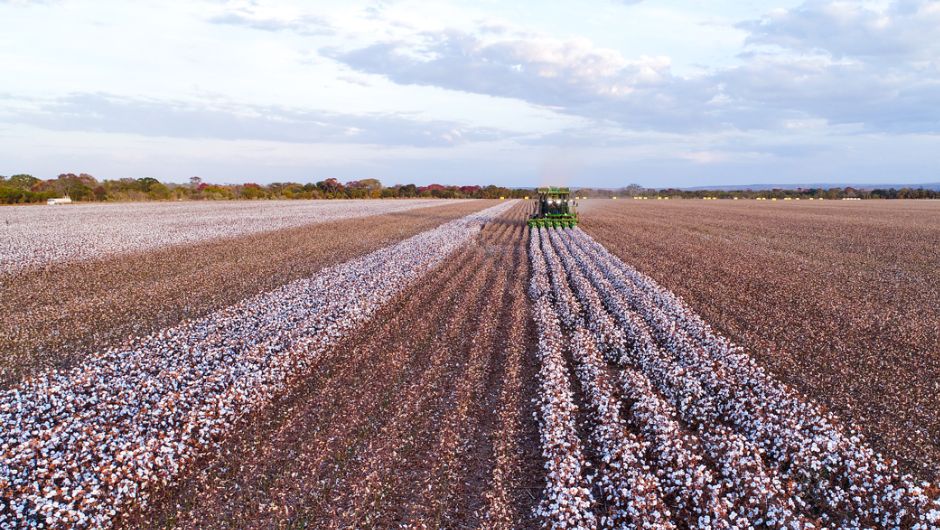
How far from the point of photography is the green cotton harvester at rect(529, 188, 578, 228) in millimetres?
34009

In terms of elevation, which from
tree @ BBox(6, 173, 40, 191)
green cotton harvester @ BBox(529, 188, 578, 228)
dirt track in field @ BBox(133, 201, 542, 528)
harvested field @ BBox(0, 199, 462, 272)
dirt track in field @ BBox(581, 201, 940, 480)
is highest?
tree @ BBox(6, 173, 40, 191)

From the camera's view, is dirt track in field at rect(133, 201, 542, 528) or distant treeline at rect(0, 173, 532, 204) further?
distant treeline at rect(0, 173, 532, 204)

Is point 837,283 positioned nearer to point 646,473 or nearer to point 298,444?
point 646,473

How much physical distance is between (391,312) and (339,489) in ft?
24.6

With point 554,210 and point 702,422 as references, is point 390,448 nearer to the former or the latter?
point 702,422

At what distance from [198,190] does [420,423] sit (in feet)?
287

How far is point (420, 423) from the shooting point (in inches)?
303

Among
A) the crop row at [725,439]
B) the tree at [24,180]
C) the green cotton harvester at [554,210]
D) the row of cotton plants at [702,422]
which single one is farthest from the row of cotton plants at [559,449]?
the tree at [24,180]

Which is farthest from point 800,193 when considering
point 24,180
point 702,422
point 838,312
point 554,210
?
point 24,180

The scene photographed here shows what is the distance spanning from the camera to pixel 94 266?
19.6m

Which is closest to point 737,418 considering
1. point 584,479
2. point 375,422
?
point 584,479

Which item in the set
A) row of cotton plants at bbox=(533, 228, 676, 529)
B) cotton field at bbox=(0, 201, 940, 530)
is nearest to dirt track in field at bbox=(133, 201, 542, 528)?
cotton field at bbox=(0, 201, 940, 530)

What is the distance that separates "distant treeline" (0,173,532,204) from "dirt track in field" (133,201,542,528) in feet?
245

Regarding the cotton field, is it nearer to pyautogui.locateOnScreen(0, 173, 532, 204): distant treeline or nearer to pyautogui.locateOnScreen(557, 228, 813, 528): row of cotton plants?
pyautogui.locateOnScreen(557, 228, 813, 528): row of cotton plants
